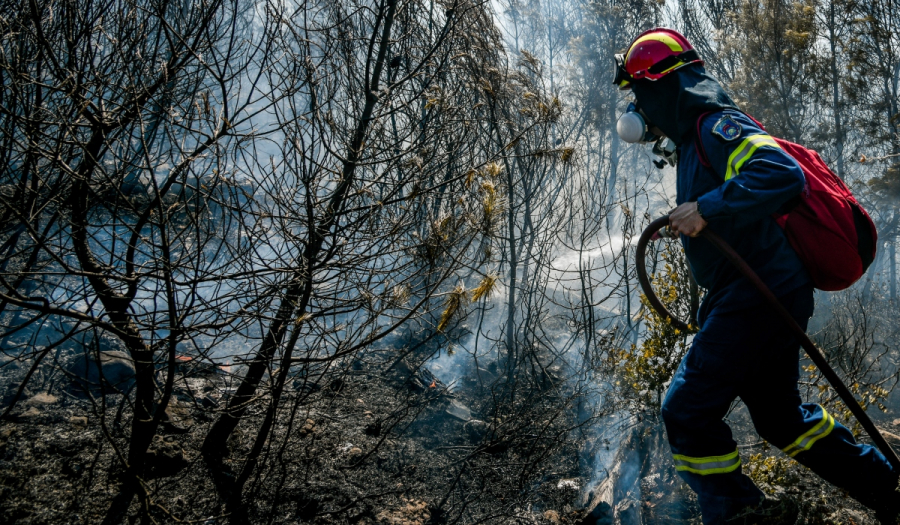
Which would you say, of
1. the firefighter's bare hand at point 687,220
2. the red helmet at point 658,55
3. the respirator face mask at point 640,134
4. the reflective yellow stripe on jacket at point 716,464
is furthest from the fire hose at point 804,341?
the red helmet at point 658,55

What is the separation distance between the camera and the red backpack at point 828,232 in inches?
76.5

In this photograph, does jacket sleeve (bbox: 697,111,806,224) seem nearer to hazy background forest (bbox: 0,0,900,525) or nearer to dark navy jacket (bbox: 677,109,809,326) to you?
dark navy jacket (bbox: 677,109,809,326)

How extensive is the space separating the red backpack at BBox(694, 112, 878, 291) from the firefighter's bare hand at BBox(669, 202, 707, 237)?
0.99 ft

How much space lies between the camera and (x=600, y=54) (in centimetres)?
1861

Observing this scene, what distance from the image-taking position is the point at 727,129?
202cm

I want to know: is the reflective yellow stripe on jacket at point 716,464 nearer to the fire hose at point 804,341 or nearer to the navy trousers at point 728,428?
the navy trousers at point 728,428

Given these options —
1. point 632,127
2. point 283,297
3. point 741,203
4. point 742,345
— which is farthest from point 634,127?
point 283,297

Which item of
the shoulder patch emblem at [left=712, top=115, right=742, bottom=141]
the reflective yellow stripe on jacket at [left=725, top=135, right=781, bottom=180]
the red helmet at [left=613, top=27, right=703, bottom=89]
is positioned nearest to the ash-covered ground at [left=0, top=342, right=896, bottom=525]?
the reflective yellow stripe on jacket at [left=725, top=135, right=781, bottom=180]

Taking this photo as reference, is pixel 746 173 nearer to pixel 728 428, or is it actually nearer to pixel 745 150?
pixel 745 150

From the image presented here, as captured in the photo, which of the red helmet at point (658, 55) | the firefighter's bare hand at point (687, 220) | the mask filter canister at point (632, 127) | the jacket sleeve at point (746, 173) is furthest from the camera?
the mask filter canister at point (632, 127)

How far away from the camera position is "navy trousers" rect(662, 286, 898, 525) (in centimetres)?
194

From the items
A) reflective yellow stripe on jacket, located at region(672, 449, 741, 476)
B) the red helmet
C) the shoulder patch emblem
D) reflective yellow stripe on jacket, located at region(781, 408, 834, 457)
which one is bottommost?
reflective yellow stripe on jacket, located at region(781, 408, 834, 457)

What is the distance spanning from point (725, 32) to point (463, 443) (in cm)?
1400

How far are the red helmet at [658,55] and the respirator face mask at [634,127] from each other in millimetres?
157
